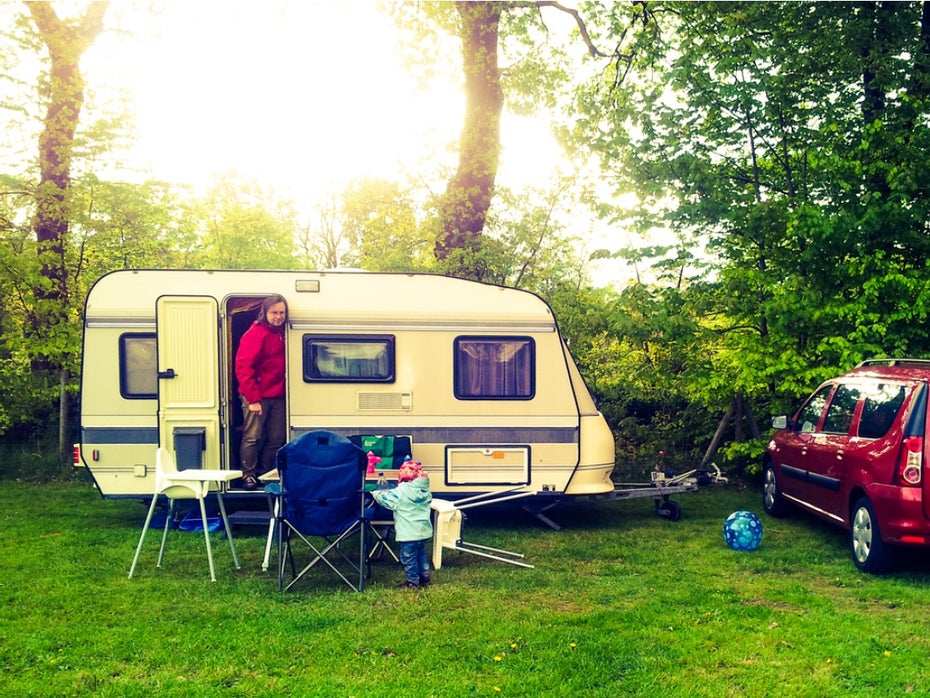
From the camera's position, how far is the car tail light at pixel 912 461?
5.99 metres

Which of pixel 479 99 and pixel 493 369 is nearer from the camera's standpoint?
pixel 493 369

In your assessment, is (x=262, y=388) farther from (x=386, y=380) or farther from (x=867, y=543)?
(x=867, y=543)

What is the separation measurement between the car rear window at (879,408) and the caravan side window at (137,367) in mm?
6629

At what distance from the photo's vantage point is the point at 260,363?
812cm

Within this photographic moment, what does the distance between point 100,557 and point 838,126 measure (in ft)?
28.6

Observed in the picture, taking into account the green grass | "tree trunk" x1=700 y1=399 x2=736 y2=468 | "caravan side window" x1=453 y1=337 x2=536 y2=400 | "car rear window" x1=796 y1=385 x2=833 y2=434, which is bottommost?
the green grass

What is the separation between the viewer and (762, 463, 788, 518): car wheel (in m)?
8.76

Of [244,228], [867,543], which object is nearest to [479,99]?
[867,543]

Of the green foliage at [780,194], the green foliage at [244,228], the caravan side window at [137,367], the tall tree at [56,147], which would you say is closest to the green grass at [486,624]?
the caravan side window at [137,367]

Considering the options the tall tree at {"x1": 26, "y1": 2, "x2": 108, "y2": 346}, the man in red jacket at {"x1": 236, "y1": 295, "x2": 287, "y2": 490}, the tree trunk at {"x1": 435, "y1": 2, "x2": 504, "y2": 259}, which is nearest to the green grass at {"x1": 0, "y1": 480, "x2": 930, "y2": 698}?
the man in red jacket at {"x1": 236, "y1": 295, "x2": 287, "y2": 490}

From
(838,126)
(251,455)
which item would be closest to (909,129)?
(838,126)

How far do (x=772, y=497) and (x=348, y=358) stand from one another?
193 inches

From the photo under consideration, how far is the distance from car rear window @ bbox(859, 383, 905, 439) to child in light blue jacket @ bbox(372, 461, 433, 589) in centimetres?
368

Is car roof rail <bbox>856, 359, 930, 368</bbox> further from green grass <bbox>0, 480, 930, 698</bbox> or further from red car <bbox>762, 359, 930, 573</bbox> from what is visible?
green grass <bbox>0, 480, 930, 698</bbox>
